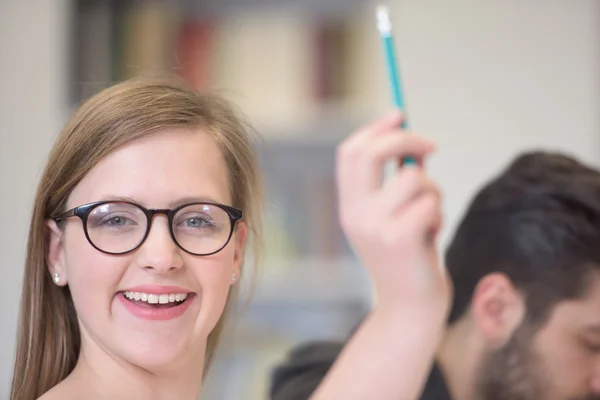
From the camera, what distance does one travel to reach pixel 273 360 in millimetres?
2254

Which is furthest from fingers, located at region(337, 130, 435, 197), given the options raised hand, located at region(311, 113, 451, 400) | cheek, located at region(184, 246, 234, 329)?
cheek, located at region(184, 246, 234, 329)

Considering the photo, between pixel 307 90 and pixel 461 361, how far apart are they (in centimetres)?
107

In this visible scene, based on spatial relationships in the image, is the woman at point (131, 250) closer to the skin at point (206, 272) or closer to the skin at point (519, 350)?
the skin at point (206, 272)

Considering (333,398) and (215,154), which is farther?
(215,154)

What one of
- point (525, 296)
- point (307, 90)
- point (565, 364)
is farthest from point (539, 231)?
point (307, 90)

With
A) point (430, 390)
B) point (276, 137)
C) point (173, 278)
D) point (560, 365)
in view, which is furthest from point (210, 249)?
point (276, 137)

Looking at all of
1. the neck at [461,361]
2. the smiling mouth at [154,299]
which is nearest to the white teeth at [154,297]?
the smiling mouth at [154,299]

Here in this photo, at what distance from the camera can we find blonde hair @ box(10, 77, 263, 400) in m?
0.79

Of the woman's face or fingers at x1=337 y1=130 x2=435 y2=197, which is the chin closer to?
the woman's face

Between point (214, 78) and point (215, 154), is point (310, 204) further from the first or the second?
point (215, 154)

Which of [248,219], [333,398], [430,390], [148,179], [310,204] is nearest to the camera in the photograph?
[333,398]

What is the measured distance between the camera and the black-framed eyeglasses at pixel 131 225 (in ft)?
2.48

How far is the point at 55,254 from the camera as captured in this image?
2.70 ft

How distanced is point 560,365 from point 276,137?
3.58 feet
